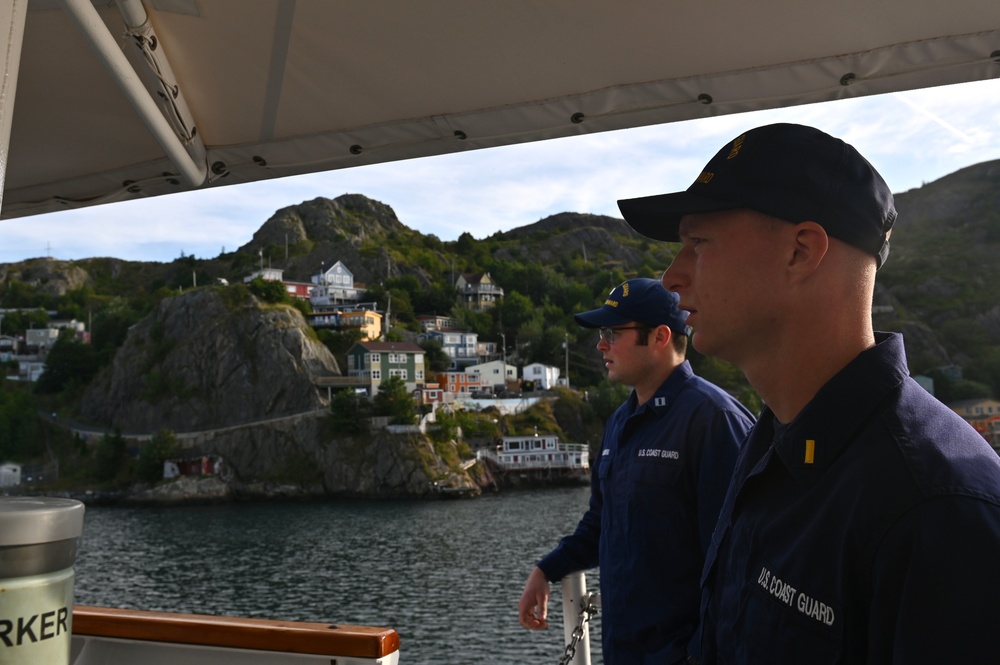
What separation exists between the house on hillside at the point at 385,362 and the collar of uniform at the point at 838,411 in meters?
59.5

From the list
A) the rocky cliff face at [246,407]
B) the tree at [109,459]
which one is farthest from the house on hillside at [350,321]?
the tree at [109,459]

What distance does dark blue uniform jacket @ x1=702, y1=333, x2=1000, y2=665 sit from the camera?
2.16 feet

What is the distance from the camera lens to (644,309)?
2293 millimetres

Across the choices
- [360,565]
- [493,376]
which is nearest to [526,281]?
[493,376]

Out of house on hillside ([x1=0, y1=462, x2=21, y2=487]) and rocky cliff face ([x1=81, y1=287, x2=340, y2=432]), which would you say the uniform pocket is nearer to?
rocky cliff face ([x1=81, y1=287, x2=340, y2=432])

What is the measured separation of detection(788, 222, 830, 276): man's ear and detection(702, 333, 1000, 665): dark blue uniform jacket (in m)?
0.11

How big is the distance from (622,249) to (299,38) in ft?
324

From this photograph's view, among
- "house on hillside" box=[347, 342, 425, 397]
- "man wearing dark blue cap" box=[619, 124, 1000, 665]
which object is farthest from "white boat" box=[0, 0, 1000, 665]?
"house on hillside" box=[347, 342, 425, 397]

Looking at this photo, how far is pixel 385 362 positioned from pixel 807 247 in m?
61.1

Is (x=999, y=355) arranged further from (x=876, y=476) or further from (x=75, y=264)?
(x=75, y=264)

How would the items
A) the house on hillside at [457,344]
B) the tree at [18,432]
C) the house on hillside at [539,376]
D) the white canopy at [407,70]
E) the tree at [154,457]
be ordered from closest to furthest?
the white canopy at [407,70] < the tree at [154,457] < the tree at [18,432] < the house on hillside at [539,376] < the house on hillside at [457,344]

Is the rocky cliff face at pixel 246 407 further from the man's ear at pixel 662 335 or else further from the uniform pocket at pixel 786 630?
the uniform pocket at pixel 786 630

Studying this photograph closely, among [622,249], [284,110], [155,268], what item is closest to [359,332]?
[622,249]

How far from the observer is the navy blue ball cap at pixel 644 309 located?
2.29 m
